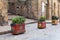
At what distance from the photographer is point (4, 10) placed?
11695mm

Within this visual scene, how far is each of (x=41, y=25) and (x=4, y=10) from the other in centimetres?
264

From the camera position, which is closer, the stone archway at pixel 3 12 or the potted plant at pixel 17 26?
the potted plant at pixel 17 26

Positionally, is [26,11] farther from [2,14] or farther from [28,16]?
[2,14]

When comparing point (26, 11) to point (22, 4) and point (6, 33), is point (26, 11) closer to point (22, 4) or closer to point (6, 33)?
point (22, 4)

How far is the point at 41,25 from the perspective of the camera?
1117 cm

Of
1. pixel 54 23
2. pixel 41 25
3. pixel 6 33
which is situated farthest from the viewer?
pixel 54 23

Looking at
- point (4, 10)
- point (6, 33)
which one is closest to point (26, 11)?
→ point (4, 10)

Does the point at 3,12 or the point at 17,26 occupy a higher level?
the point at 3,12

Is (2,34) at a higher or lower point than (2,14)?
lower

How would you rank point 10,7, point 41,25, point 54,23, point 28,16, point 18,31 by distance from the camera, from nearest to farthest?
point 18,31 → point 41,25 → point 54,23 → point 28,16 → point 10,7

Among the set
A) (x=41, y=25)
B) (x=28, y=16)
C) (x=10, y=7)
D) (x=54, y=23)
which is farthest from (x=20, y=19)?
(x=10, y=7)

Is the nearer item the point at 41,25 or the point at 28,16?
the point at 41,25

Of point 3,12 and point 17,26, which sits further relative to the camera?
point 3,12

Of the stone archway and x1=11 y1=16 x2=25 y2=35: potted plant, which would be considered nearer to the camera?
x1=11 y1=16 x2=25 y2=35: potted plant
